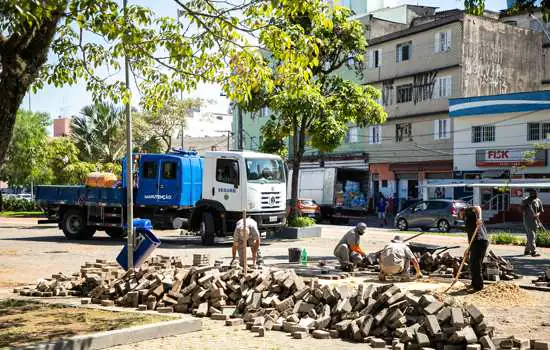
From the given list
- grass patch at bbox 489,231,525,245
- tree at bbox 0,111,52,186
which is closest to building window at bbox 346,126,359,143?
tree at bbox 0,111,52,186

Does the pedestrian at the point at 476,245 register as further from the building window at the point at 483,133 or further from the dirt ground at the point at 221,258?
the building window at the point at 483,133

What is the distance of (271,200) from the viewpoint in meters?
23.0

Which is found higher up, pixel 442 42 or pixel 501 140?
pixel 442 42

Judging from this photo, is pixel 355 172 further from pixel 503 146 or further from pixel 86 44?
pixel 86 44

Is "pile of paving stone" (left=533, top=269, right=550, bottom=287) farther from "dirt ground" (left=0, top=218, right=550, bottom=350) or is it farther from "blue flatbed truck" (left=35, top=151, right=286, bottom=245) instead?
"blue flatbed truck" (left=35, top=151, right=286, bottom=245)

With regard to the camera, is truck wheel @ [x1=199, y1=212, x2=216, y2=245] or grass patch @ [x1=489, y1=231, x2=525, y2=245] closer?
truck wheel @ [x1=199, y1=212, x2=216, y2=245]

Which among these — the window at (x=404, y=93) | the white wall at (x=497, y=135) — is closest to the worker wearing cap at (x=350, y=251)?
the white wall at (x=497, y=135)

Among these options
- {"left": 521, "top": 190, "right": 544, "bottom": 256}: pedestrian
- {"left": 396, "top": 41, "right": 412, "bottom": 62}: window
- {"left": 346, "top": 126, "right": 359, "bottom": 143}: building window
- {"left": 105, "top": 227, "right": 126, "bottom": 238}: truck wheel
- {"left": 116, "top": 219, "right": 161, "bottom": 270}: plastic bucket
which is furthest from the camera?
{"left": 346, "top": 126, "right": 359, "bottom": 143}: building window

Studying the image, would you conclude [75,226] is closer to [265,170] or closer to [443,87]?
[265,170]

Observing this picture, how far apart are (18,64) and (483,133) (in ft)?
126

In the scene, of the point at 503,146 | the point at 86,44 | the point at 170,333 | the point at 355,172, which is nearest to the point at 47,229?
the point at 355,172

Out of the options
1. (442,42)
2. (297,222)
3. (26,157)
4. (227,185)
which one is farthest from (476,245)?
(26,157)

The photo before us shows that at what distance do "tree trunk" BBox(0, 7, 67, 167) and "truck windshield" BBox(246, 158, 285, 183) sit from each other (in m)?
14.2

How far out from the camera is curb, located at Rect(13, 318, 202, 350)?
7.82 m
